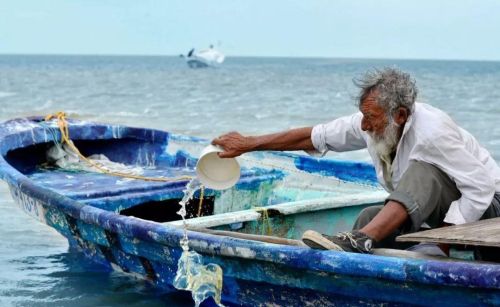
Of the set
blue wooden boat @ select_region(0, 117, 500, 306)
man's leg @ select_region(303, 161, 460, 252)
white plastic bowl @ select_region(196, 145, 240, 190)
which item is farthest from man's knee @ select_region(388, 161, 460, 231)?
white plastic bowl @ select_region(196, 145, 240, 190)

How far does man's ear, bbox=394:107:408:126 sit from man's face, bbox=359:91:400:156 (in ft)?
0.06

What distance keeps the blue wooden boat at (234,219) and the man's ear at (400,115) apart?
696mm

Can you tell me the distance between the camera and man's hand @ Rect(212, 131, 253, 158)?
4102 millimetres

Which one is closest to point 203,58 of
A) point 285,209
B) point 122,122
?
point 122,122

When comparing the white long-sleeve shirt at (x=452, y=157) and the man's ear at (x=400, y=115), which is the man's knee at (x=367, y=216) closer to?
the white long-sleeve shirt at (x=452, y=157)

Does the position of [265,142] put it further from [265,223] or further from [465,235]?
[465,235]

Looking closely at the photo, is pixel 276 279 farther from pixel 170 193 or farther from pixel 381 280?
pixel 170 193

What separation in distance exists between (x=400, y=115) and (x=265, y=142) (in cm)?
84

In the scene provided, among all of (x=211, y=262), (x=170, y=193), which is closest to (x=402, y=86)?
(x=211, y=262)

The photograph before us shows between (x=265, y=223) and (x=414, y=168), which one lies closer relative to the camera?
(x=414, y=168)

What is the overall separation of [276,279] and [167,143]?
11.9 feet

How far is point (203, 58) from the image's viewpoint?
6931 centimetres

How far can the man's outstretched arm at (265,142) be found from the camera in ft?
13.5

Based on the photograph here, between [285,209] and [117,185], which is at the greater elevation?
[285,209]
